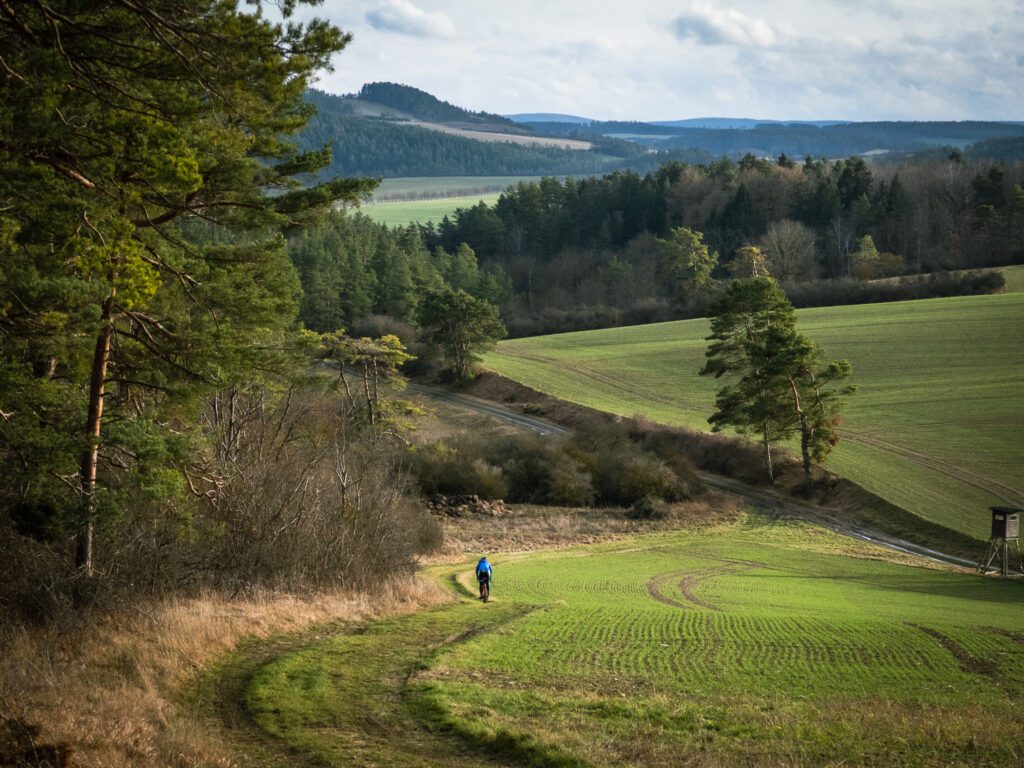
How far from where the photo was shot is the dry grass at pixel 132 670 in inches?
353

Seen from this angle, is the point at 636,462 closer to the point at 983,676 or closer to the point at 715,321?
the point at 715,321

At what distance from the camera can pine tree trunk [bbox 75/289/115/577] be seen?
1358 cm

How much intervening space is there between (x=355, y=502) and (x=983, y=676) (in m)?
14.4

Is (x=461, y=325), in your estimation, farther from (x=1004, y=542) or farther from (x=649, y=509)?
(x=1004, y=542)

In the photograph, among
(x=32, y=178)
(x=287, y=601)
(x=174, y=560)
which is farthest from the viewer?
(x=287, y=601)

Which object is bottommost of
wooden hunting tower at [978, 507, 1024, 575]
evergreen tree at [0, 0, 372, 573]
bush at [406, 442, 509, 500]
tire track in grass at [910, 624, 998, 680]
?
bush at [406, 442, 509, 500]

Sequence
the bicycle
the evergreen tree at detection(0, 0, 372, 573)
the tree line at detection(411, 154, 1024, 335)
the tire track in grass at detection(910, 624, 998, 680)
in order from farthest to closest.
Answer: 1. the tree line at detection(411, 154, 1024, 335)
2. the bicycle
3. the tire track in grass at detection(910, 624, 998, 680)
4. the evergreen tree at detection(0, 0, 372, 573)

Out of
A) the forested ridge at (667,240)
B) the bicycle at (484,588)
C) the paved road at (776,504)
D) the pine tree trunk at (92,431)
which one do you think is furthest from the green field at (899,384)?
the pine tree trunk at (92,431)

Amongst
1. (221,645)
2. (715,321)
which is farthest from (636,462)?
(221,645)

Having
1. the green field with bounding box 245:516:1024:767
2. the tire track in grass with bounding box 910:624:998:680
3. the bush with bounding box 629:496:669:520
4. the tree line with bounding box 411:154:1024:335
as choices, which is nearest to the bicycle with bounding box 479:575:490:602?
the green field with bounding box 245:516:1024:767

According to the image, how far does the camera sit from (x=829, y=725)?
37.2ft

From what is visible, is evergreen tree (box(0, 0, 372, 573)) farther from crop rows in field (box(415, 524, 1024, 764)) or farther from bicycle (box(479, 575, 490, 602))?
bicycle (box(479, 575, 490, 602))

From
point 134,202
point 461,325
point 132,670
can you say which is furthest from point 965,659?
point 461,325

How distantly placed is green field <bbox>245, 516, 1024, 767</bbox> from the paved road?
17058mm
